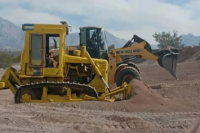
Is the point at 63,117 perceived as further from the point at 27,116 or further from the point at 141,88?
the point at 141,88

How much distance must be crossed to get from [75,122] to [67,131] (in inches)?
32.6

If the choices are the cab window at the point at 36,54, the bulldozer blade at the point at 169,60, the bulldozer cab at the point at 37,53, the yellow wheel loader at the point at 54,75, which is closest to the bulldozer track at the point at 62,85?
the yellow wheel loader at the point at 54,75

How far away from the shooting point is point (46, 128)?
349 inches

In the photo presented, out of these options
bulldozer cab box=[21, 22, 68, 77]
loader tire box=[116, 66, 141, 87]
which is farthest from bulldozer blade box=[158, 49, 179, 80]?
bulldozer cab box=[21, 22, 68, 77]

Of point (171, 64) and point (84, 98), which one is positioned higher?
point (171, 64)

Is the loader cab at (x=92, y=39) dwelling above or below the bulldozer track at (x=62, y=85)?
above

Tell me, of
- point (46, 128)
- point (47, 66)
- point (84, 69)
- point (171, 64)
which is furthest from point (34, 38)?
point (171, 64)

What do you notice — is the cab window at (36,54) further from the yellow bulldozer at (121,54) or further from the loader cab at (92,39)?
the loader cab at (92,39)

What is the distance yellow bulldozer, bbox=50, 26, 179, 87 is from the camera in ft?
51.7

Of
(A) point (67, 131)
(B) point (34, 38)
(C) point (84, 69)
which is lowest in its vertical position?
(A) point (67, 131)

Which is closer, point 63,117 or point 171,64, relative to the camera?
point 63,117

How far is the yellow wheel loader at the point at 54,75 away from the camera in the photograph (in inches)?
492

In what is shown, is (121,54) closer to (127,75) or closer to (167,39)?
(127,75)

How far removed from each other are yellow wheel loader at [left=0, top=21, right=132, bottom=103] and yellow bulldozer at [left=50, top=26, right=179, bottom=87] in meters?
2.00
